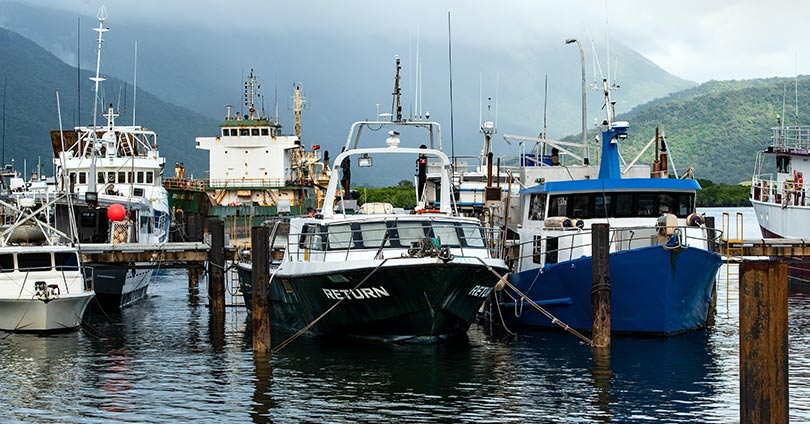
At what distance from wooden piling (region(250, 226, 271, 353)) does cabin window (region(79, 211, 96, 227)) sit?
18727 mm

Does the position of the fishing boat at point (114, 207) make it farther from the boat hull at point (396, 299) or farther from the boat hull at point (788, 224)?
the boat hull at point (788, 224)

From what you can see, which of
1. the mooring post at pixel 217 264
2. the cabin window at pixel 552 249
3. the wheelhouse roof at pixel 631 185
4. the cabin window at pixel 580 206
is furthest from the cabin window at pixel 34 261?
the wheelhouse roof at pixel 631 185

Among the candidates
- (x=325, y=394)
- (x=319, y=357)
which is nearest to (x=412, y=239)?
(x=319, y=357)

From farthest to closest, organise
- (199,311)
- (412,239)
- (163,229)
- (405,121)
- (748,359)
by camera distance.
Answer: (163,229) → (199,311) → (405,121) → (412,239) → (748,359)

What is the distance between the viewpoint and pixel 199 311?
41.7 m

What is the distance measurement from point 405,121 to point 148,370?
36.8ft

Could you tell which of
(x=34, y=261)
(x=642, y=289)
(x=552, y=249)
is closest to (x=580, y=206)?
(x=552, y=249)

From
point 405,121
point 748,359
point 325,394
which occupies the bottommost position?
point 325,394

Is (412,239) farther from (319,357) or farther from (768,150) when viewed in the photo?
(768,150)

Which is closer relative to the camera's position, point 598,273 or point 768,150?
point 598,273

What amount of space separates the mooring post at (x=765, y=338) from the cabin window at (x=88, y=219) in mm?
33647

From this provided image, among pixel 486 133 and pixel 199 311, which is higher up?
pixel 486 133

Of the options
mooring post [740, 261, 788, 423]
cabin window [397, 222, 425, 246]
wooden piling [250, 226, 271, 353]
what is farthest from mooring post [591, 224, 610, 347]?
mooring post [740, 261, 788, 423]

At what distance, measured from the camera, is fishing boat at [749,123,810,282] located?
5181 cm
